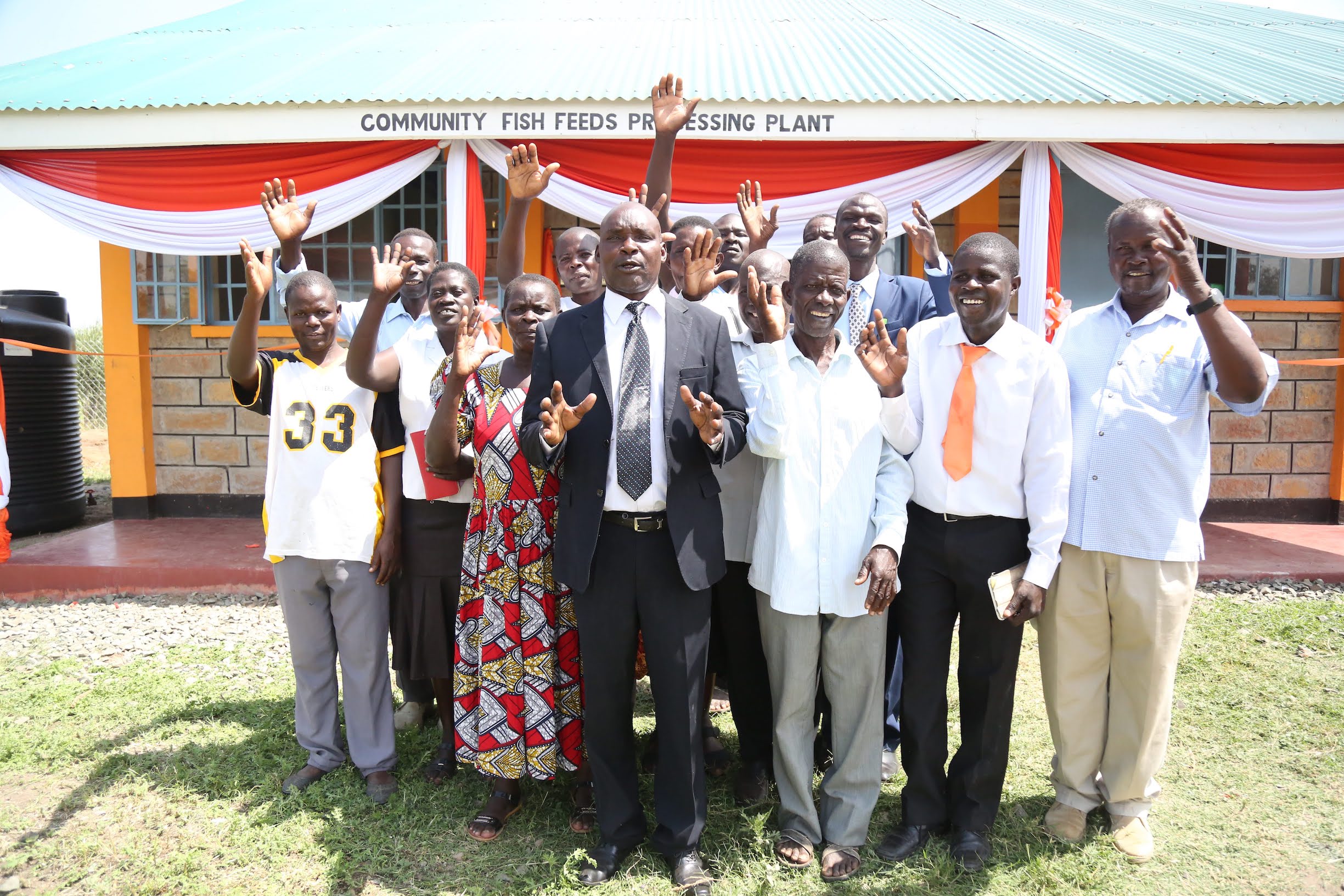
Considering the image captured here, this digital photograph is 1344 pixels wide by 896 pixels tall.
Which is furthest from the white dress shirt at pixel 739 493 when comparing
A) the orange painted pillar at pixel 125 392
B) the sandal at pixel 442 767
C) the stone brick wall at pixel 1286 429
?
the orange painted pillar at pixel 125 392

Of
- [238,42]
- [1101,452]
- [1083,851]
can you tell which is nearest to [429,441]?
[1101,452]

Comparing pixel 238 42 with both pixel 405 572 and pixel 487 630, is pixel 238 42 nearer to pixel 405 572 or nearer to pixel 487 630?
pixel 405 572

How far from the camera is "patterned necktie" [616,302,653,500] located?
267cm

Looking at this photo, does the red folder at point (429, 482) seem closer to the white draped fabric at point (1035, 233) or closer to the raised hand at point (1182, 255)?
the raised hand at point (1182, 255)

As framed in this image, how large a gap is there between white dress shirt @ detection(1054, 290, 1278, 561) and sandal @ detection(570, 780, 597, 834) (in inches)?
73.2

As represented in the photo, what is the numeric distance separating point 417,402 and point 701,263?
1.18 m

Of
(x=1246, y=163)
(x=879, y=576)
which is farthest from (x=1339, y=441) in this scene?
(x=879, y=576)

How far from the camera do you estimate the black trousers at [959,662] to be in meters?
2.78

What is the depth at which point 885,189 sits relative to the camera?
6137 millimetres

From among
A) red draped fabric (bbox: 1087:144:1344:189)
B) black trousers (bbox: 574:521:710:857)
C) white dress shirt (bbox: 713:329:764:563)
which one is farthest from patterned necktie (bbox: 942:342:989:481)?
red draped fabric (bbox: 1087:144:1344:189)

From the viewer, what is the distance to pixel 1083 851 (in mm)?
2916

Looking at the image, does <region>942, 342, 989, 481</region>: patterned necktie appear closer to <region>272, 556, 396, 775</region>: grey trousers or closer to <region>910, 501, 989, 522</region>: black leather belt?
<region>910, 501, 989, 522</region>: black leather belt

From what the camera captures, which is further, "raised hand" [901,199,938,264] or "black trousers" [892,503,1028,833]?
"raised hand" [901,199,938,264]

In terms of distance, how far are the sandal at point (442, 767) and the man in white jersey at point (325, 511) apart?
151mm
